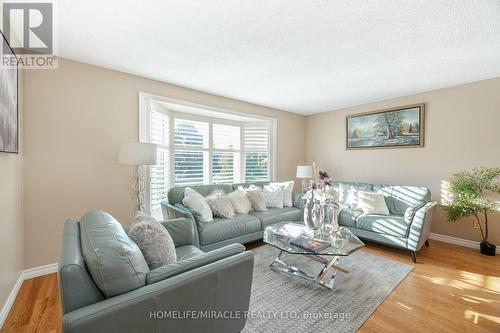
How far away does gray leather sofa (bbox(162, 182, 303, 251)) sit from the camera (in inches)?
107

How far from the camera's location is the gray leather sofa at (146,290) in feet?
3.17

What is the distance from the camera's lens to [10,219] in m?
1.97

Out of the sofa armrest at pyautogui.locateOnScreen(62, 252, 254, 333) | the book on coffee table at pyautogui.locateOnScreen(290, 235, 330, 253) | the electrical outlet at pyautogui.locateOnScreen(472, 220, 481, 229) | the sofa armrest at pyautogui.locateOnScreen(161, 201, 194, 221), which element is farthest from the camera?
the electrical outlet at pyautogui.locateOnScreen(472, 220, 481, 229)

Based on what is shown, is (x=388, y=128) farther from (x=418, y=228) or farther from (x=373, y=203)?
(x=418, y=228)

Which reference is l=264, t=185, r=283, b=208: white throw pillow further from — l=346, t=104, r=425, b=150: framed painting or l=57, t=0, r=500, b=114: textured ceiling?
l=346, t=104, r=425, b=150: framed painting

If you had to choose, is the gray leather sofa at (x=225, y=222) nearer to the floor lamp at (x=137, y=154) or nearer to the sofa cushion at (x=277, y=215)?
the sofa cushion at (x=277, y=215)

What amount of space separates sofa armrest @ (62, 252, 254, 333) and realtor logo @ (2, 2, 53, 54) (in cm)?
205

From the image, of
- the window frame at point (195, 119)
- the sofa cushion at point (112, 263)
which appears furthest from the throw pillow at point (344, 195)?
the sofa cushion at point (112, 263)

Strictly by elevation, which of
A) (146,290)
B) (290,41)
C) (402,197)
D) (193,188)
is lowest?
(146,290)

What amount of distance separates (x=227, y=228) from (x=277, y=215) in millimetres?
916

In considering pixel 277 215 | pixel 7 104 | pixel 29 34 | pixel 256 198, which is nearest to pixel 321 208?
pixel 277 215

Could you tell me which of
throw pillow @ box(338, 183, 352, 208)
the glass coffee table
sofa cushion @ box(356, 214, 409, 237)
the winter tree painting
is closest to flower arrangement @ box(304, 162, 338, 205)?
the glass coffee table

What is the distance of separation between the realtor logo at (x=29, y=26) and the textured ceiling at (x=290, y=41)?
113mm

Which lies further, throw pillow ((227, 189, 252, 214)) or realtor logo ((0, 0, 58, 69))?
throw pillow ((227, 189, 252, 214))
